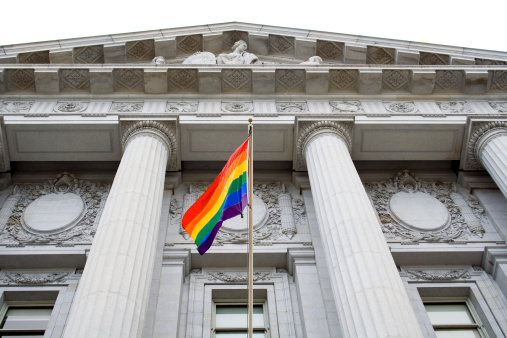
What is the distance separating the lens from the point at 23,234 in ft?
50.6

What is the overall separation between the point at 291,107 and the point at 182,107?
332 cm

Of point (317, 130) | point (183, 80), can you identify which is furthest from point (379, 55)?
point (183, 80)

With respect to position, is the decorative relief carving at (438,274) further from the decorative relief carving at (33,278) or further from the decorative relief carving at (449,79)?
the decorative relief carving at (33,278)

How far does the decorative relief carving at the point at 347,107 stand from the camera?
1792 centimetres

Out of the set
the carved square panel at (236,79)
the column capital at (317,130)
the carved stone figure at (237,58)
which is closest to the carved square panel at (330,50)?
the carved stone figure at (237,58)

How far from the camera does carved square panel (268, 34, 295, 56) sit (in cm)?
2106

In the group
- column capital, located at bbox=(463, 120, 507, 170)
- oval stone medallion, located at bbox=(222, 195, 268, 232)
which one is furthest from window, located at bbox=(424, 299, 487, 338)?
column capital, located at bbox=(463, 120, 507, 170)

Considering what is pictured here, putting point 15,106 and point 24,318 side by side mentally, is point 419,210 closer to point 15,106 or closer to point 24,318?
point 24,318

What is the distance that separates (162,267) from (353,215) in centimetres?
471

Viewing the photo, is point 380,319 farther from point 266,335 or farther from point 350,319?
point 266,335

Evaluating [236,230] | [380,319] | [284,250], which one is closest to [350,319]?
[380,319]

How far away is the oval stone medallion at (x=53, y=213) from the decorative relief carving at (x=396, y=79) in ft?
32.8

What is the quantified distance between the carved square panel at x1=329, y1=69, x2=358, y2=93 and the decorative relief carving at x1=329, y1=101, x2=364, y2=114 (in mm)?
583

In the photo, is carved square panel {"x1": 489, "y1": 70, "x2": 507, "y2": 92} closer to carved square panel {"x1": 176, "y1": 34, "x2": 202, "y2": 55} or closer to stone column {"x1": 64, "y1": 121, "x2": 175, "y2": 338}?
carved square panel {"x1": 176, "y1": 34, "x2": 202, "y2": 55}
